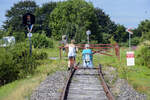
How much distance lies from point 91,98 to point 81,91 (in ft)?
3.54

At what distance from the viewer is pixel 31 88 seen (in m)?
9.72

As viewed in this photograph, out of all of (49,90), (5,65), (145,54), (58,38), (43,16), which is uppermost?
(43,16)

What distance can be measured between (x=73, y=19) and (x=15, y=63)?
49.8 metres

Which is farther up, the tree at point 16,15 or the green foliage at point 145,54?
the tree at point 16,15

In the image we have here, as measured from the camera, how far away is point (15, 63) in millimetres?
14188

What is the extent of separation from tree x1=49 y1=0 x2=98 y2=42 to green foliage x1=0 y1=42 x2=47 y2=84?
137 feet

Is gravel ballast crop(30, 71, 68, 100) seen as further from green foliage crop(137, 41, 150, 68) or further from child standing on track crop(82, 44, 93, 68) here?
green foliage crop(137, 41, 150, 68)

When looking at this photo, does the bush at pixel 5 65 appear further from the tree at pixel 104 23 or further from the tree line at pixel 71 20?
the tree at pixel 104 23

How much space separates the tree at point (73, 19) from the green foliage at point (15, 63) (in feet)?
137

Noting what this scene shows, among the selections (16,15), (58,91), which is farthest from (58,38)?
(58,91)

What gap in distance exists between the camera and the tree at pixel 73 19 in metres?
59.7

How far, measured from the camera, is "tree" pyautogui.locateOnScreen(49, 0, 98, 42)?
59.7m

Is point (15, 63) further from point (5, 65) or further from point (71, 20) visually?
point (71, 20)

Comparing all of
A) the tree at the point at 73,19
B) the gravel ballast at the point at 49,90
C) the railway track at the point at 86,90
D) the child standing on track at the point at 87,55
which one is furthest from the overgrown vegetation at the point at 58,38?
the child standing on track at the point at 87,55
